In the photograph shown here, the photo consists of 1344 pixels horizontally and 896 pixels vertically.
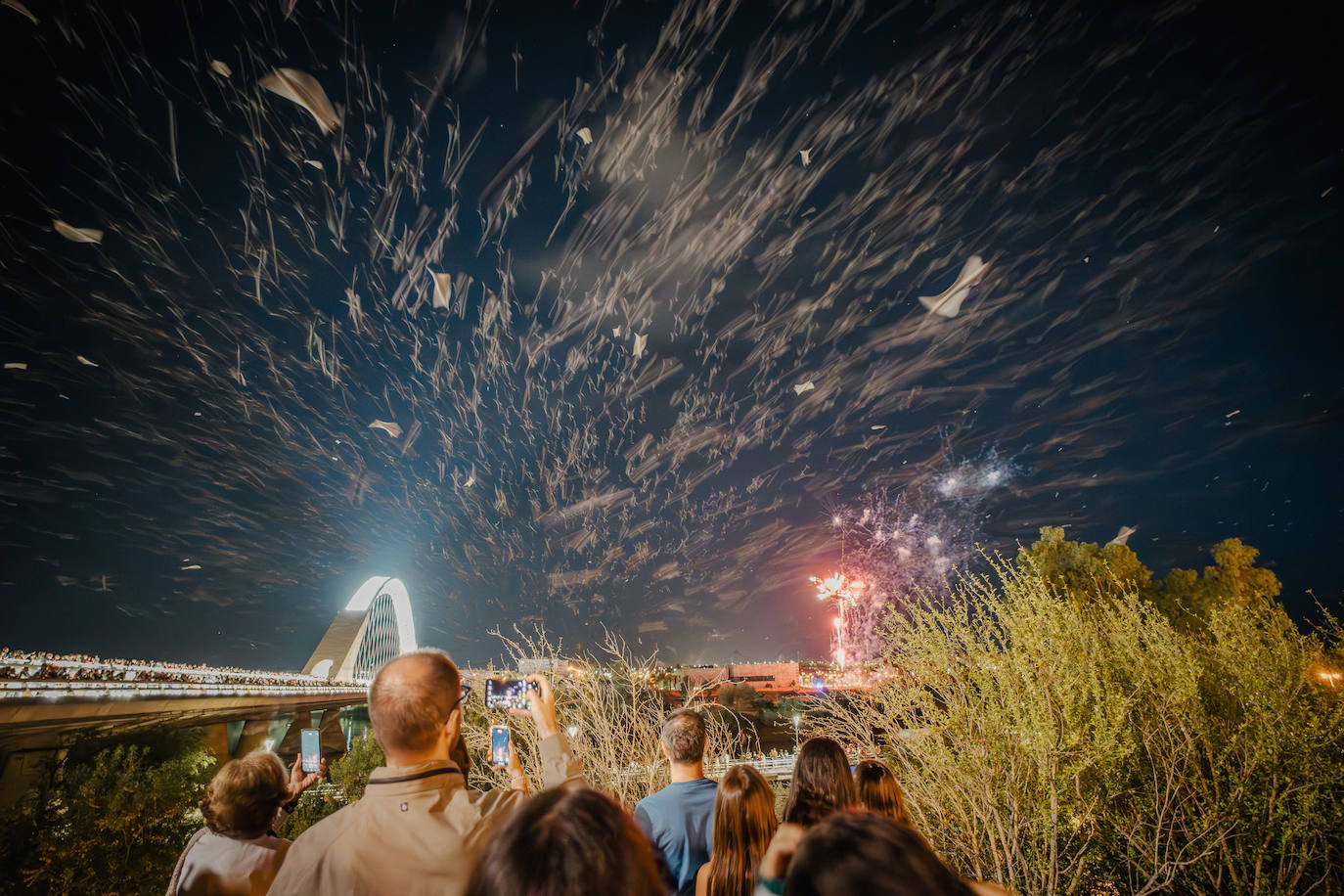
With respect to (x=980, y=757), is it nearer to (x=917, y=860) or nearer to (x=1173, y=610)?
(x=917, y=860)

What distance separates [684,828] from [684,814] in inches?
2.7

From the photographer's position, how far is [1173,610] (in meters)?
31.5

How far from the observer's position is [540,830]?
3.60 ft

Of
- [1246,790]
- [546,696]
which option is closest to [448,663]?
[546,696]

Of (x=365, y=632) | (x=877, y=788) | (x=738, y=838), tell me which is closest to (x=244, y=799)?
(x=738, y=838)

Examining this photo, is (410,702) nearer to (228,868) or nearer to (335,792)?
(228,868)

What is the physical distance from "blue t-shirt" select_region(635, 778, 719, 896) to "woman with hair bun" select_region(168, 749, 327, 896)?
1.95 metres

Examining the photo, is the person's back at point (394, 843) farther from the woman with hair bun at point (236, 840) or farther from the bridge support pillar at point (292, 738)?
the bridge support pillar at point (292, 738)

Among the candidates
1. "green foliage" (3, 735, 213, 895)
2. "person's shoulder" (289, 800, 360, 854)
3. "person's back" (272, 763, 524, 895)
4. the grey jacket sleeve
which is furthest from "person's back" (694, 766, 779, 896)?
"green foliage" (3, 735, 213, 895)

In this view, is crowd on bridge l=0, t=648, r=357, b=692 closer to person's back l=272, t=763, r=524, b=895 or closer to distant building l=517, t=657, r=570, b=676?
distant building l=517, t=657, r=570, b=676

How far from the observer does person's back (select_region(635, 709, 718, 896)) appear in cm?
314

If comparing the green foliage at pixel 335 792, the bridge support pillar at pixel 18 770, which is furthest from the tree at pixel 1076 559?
the bridge support pillar at pixel 18 770

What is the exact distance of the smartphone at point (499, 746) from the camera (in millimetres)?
4344

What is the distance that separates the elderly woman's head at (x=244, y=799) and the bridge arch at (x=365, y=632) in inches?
3330
